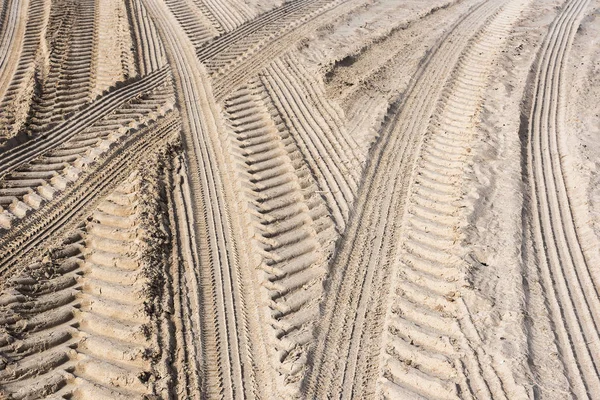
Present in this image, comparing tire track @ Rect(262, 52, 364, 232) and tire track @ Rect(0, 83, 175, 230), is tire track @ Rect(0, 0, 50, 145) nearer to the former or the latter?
tire track @ Rect(0, 83, 175, 230)

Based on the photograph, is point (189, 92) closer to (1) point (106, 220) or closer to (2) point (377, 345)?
(1) point (106, 220)

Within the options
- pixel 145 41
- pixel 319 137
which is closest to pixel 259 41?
pixel 145 41

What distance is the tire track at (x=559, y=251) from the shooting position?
14.0ft

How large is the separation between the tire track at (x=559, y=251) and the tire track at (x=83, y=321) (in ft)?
12.4

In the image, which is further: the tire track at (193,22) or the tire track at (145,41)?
the tire track at (193,22)

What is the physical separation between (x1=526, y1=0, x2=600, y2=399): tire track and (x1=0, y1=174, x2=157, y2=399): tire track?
3794 mm

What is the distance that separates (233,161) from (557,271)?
398cm

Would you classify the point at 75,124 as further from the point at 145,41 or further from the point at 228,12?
the point at 228,12

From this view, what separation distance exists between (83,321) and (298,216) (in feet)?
8.19

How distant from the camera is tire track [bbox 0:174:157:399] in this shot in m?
4.04

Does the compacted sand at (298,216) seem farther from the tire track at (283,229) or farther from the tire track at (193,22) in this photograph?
the tire track at (193,22)

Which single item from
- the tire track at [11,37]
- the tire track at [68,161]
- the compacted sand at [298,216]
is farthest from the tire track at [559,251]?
the tire track at [11,37]

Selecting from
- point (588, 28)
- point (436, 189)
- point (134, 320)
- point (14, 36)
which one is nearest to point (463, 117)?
point (436, 189)

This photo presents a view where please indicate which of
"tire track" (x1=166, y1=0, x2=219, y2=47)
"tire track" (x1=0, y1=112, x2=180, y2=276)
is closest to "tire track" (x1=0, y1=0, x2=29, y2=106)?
"tire track" (x1=0, y1=112, x2=180, y2=276)
